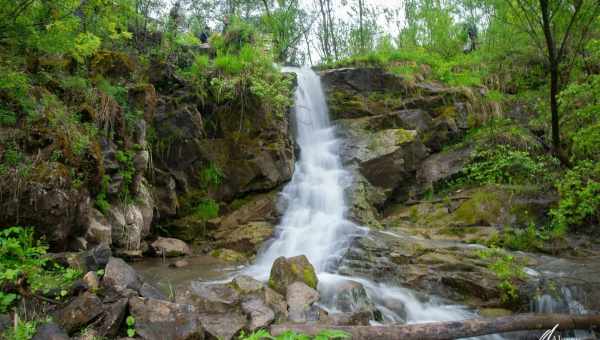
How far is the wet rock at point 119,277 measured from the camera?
4.32m

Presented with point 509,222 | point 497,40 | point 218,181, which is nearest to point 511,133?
point 509,222

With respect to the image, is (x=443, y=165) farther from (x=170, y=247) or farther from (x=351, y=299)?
(x=170, y=247)

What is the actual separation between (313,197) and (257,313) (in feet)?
19.6

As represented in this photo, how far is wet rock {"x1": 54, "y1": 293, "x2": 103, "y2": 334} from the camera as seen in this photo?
3.74 m

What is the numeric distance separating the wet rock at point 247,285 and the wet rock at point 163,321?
1.34 meters

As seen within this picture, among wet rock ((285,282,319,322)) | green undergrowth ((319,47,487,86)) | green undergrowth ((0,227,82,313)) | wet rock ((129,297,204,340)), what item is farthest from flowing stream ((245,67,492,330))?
green undergrowth ((0,227,82,313))

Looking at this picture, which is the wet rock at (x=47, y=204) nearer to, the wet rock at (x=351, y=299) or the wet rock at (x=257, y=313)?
the wet rock at (x=257, y=313)

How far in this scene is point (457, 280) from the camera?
6.46 m

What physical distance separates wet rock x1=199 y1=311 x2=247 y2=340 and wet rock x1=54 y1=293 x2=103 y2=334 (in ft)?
3.42

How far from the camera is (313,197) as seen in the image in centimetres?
1042

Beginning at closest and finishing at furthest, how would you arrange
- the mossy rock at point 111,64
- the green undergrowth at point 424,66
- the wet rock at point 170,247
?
the mossy rock at point 111,64
the wet rock at point 170,247
the green undergrowth at point 424,66

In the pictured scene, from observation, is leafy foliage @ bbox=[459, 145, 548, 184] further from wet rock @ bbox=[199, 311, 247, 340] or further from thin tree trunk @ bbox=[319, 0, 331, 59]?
thin tree trunk @ bbox=[319, 0, 331, 59]

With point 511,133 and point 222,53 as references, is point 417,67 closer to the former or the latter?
point 511,133

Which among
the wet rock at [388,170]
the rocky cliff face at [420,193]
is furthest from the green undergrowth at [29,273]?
the wet rock at [388,170]
